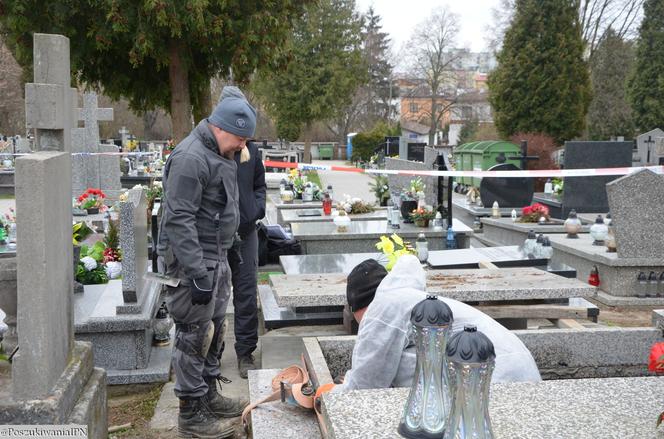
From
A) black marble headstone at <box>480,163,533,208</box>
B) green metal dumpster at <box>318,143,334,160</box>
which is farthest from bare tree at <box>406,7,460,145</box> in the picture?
black marble headstone at <box>480,163,533,208</box>

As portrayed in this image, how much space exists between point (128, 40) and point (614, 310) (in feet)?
30.1

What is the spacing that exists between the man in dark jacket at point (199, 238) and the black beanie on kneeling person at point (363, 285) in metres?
0.97

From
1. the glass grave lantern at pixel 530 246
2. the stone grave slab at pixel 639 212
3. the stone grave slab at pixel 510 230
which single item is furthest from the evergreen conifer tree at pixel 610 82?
the glass grave lantern at pixel 530 246

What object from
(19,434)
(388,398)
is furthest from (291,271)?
(388,398)

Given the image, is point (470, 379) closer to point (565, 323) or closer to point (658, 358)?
point (658, 358)

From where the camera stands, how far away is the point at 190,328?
416 centimetres

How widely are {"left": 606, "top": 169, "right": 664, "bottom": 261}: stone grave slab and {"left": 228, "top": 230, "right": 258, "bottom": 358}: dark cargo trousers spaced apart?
13.4ft

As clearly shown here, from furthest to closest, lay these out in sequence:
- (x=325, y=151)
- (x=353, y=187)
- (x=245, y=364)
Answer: (x=325, y=151) < (x=353, y=187) < (x=245, y=364)

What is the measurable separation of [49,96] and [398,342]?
6.59ft

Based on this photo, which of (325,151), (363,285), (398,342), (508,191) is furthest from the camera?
(325,151)

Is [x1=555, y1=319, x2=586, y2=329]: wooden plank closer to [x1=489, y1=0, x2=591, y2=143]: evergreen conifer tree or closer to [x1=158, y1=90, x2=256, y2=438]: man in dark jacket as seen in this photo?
[x1=158, y1=90, x2=256, y2=438]: man in dark jacket

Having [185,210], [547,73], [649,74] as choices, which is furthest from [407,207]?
[649,74]

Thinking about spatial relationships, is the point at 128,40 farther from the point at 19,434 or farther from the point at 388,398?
the point at 388,398

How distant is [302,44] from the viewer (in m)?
36.2
